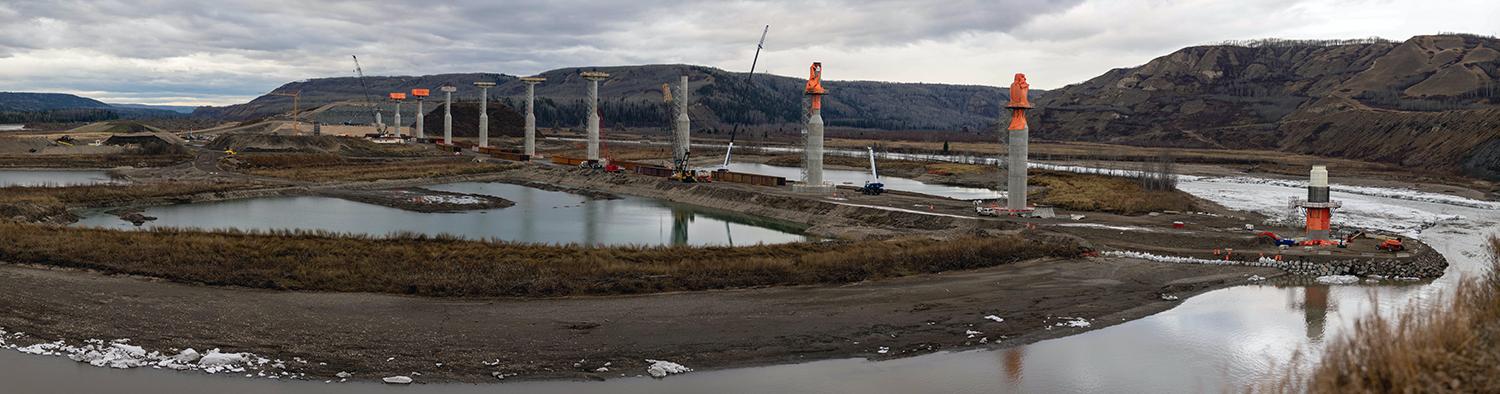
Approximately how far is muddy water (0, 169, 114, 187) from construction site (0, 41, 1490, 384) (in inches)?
578

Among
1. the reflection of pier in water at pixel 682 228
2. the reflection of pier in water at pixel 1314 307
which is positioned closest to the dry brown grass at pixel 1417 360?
the reflection of pier in water at pixel 1314 307

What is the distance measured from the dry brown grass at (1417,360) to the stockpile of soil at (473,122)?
17177 centimetres

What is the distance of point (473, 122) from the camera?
595ft

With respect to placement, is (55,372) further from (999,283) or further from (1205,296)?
(1205,296)

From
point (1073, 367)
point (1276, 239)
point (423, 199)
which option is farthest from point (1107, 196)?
point (423, 199)

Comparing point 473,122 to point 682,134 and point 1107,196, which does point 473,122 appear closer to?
point 682,134

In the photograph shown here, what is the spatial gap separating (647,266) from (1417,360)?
25008 millimetres

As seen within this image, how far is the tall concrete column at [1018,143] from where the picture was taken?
51.1 m

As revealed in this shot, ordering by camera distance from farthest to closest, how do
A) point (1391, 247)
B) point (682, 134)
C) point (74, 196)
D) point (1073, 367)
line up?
point (682, 134) < point (74, 196) < point (1391, 247) < point (1073, 367)

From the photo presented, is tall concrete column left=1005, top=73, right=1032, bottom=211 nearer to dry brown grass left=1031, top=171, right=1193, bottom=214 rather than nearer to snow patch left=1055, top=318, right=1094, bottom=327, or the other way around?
dry brown grass left=1031, top=171, right=1193, bottom=214

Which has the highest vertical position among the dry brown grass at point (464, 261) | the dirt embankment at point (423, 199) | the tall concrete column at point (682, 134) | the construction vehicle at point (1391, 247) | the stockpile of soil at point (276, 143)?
the tall concrete column at point (682, 134)

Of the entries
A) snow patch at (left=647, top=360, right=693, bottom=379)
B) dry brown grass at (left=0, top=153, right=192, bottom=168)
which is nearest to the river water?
snow patch at (left=647, top=360, right=693, bottom=379)

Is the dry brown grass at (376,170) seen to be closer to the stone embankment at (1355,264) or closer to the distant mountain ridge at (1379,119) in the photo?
the stone embankment at (1355,264)

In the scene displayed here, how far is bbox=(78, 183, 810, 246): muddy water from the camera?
166 feet
